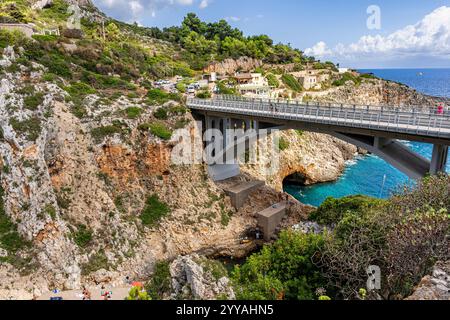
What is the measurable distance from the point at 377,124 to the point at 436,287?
14.0 meters

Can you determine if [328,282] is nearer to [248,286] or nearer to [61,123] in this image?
[248,286]

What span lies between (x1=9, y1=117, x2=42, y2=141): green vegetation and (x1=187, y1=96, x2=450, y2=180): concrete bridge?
18.2 m

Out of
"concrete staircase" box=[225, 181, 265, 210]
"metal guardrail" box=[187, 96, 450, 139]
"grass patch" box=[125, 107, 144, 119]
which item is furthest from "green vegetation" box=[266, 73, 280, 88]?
"grass patch" box=[125, 107, 144, 119]

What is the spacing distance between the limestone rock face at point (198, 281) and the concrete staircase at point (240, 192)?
57.5 ft

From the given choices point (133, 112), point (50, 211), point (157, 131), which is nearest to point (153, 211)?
point (157, 131)

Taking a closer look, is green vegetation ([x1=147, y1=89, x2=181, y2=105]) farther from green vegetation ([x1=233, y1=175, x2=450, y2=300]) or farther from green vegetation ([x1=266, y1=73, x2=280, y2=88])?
green vegetation ([x1=266, y1=73, x2=280, y2=88])

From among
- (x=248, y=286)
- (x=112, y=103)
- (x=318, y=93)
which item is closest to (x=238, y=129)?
(x=112, y=103)

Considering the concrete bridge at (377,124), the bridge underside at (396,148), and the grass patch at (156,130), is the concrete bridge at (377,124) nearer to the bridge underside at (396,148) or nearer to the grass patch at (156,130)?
the bridge underside at (396,148)

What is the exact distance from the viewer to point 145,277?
1025 inches

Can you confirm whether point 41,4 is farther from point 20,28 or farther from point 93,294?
point 93,294

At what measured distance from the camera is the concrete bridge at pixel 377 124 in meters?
18.2

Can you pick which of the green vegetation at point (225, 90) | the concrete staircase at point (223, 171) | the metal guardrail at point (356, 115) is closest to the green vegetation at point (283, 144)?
the concrete staircase at point (223, 171)

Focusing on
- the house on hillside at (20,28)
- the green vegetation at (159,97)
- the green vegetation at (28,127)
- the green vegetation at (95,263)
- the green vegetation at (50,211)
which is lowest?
the green vegetation at (95,263)
